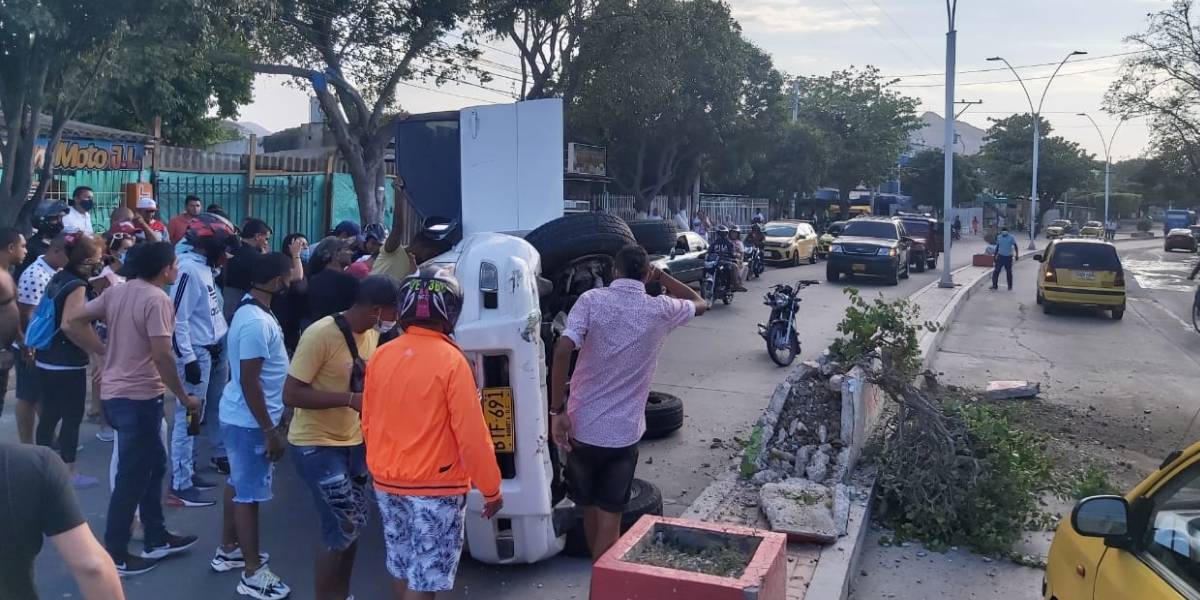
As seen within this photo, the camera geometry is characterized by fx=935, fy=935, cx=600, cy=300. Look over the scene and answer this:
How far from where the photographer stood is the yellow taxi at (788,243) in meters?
28.8

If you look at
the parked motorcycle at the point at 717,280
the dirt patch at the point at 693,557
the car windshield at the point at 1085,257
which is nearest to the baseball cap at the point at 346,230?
the dirt patch at the point at 693,557

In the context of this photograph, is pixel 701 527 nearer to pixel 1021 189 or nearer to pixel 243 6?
pixel 243 6

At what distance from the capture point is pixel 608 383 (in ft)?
14.9

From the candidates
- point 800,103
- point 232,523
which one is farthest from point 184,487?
point 800,103

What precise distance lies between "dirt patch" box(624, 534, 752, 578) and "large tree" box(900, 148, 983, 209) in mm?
64919

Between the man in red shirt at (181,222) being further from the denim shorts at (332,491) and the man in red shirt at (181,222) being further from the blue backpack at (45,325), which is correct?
the denim shorts at (332,491)

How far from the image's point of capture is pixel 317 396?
4.08 metres

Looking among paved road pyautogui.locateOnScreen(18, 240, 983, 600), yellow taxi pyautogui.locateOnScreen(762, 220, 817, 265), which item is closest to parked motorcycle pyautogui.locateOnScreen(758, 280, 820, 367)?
paved road pyautogui.locateOnScreen(18, 240, 983, 600)

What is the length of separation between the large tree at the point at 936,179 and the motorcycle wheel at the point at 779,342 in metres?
56.7

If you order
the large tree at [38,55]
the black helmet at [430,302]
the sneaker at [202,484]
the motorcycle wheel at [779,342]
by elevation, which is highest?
the large tree at [38,55]

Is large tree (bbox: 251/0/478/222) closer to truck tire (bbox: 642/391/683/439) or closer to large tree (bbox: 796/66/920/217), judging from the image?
truck tire (bbox: 642/391/683/439)

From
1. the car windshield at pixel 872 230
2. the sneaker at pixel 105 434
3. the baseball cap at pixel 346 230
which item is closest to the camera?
the sneaker at pixel 105 434

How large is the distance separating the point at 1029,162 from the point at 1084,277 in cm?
5496

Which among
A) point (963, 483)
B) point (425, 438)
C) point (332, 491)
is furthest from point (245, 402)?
point (963, 483)
